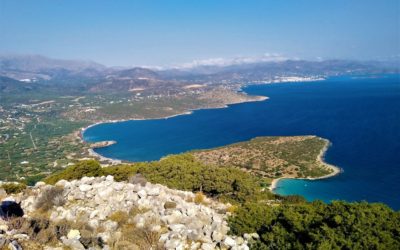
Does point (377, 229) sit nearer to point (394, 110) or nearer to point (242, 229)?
point (242, 229)

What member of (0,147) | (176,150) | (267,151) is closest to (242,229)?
(267,151)

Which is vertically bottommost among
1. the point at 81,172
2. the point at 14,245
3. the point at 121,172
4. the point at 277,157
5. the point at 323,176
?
the point at 323,176

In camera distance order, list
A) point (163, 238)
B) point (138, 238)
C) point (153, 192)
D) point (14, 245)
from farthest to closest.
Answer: point (153, 192) → point (138, 238) → point (163, 238) → point (14, 245)

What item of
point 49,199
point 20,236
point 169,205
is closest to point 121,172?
point 49,199

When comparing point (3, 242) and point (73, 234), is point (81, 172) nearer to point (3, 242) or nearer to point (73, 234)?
point (73, 234)

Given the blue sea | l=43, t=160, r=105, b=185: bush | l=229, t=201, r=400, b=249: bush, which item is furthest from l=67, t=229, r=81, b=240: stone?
Result: the blue sea

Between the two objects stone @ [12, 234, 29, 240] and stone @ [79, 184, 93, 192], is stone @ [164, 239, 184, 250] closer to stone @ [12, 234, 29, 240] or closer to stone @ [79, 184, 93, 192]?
stone @ [12, 234, 29, 240]

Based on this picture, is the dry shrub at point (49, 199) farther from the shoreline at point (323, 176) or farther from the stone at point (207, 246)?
the shoreline at point (323, 176)

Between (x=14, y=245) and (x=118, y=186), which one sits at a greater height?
(x=14, y=245)
